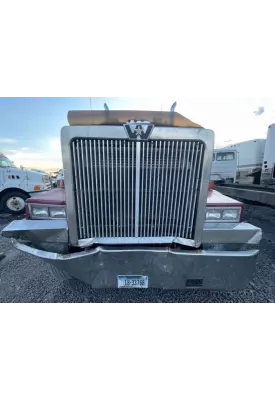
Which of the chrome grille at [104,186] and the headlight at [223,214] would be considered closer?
the chrome grille at [104,186]

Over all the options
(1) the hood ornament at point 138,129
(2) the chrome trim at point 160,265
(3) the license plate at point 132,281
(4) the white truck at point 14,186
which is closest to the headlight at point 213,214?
→ (2) the chrome trim at point 160,265

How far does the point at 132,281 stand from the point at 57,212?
3.94 feet

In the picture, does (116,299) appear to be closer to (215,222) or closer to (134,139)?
(215,222)

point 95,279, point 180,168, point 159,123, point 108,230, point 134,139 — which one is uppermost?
point 159,123

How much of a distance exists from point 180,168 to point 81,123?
1117 mm

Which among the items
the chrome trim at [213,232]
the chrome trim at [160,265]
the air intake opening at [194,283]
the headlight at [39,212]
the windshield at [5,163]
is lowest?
the air intake opening at [194,283]

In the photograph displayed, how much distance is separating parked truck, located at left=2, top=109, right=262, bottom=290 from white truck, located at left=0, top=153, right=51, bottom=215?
534 cm

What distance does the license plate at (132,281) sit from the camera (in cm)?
183

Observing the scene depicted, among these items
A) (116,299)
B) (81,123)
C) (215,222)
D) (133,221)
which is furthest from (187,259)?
(81,123)

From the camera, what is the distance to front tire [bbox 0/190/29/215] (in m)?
6.29

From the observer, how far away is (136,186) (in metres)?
1.79

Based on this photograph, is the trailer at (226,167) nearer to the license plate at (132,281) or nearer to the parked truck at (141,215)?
the parked truck at (141,215)

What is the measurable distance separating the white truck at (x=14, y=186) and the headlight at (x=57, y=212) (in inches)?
212

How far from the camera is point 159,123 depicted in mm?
1862
